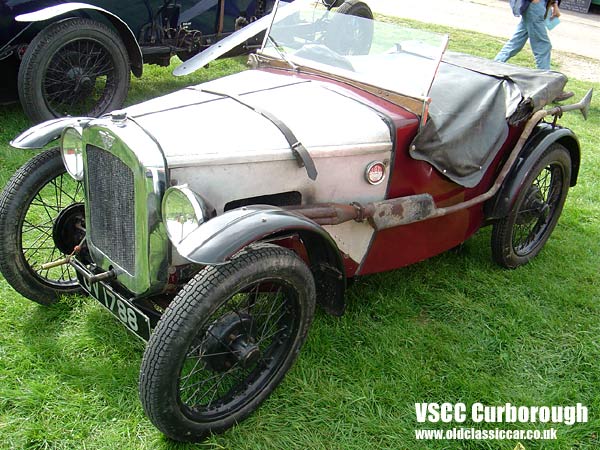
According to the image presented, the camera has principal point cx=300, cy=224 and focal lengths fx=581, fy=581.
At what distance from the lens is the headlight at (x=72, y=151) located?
2527 millimetres

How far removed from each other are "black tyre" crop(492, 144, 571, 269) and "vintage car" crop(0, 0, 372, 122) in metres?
3.41

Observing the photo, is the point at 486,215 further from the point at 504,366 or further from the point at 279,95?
the point at 279,95

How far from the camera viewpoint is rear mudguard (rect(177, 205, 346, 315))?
1962mm

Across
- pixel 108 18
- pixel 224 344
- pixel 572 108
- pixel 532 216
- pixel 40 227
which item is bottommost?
pixel 40 227

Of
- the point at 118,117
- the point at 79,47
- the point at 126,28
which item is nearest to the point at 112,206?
the point at 118,117

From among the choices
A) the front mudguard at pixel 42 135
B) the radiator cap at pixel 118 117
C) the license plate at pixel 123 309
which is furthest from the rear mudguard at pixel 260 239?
the front mudguard at pixel 42 135

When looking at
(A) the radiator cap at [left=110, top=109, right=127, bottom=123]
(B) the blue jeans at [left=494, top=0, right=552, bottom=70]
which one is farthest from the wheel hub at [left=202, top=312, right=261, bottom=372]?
(B) the blue jeans at [left=494, top=0, right=552, bottom=70]

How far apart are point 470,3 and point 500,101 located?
13089 millimetres

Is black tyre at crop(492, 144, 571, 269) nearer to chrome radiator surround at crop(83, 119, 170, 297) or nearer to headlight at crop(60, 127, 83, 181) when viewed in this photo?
chrome radiator surround at crop(83, 119, 170, 297)

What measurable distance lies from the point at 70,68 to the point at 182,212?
3.32 meters

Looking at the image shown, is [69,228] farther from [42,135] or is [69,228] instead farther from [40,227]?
[42,135]

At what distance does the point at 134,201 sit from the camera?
89.7 inches

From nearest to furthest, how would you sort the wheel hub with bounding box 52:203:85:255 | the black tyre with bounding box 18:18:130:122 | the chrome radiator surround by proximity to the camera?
the chrome radiator surround < the wheel hub with bounding box 52:203:85:255 < the black tyre with bounding box 18:18:130:122

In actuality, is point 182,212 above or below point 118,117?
below
